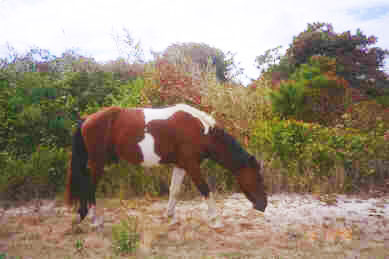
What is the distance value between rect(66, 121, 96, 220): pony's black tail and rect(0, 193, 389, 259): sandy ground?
34cm

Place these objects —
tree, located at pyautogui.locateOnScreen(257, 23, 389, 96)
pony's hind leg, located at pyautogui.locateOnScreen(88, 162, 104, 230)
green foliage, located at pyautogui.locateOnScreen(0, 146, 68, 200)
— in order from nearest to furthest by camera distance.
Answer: pony's hind leg, located at pyautogui.locateOnScreen(88, 162, 104, 230) < green foliage, located at pyautogui.locateOnScreen(0, 146, 68, 200) < tree, located at pyautogui.locateOnScreen(257, 23, 389, 96)

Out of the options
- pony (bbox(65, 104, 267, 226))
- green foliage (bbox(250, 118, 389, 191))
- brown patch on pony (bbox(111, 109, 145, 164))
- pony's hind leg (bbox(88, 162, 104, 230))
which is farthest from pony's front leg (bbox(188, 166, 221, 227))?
green foliage (bbox(250, 118, 389, 191))

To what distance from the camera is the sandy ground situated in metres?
3.18

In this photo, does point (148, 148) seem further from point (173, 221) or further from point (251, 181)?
point (251, 181)

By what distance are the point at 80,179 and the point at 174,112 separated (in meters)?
1.49

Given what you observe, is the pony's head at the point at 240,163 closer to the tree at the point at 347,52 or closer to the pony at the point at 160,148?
the pony at the point at 160,148

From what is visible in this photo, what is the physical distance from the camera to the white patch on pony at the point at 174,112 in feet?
13.2

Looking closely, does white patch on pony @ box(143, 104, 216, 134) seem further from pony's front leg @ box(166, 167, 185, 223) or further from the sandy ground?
the sandy ground

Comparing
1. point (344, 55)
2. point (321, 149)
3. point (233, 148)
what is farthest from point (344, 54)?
point (233, 148)

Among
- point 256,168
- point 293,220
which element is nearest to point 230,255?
point 256,168

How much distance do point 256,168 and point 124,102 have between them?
11.7 ft

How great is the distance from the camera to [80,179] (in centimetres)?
406

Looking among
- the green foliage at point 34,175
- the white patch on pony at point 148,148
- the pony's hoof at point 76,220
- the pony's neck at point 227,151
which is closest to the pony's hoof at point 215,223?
the pony's neck at point 227,151

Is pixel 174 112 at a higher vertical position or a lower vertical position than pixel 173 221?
higher
